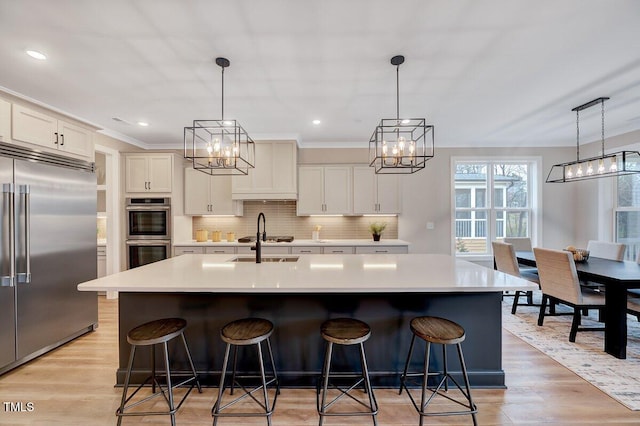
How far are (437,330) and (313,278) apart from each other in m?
0.86

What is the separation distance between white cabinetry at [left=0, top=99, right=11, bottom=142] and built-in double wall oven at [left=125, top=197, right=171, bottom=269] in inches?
79.5

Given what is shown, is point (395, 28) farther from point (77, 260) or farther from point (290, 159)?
point (77, 260)

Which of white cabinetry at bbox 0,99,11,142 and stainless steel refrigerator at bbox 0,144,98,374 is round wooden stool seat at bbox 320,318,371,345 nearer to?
stainless steel refrigerator at bbox 0,144,98,374

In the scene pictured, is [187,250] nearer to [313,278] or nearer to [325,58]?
[313,278]

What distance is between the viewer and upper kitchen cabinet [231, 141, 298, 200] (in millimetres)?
4566

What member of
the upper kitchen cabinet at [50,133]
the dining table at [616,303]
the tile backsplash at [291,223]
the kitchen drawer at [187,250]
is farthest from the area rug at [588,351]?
the upper kitchen cabinet at [50,133]

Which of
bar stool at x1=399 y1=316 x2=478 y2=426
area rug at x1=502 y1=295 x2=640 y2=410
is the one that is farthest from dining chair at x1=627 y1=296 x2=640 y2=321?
bar stool at x1=399 y1=316 x2=478 y2=426

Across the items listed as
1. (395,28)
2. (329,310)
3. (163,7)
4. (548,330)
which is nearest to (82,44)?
(163,7)

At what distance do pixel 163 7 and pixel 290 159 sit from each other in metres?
2.88

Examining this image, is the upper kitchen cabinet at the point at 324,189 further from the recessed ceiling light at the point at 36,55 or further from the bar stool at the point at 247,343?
the recessed ceiling light at the point at 36,55

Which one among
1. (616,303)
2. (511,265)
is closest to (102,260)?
(511,265)

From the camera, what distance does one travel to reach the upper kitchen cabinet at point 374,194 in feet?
15.6

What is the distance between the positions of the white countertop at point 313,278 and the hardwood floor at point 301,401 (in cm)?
85

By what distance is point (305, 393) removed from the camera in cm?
210
